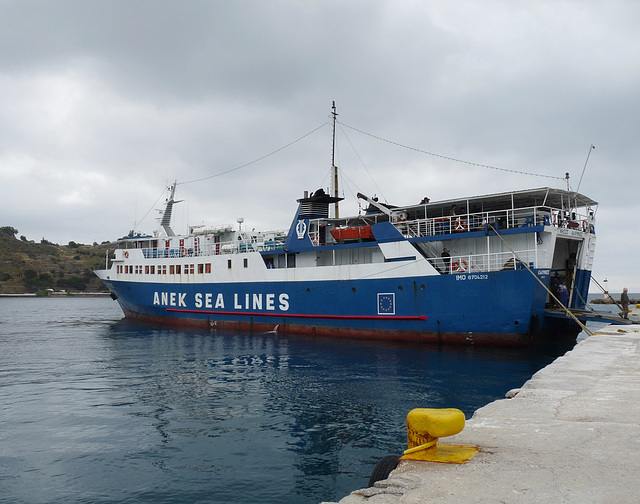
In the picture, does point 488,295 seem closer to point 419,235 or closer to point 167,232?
point 419,235

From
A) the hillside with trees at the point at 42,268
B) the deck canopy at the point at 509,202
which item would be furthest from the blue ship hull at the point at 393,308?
the hillside with trees at the point at 42,268

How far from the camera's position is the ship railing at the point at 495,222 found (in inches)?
849

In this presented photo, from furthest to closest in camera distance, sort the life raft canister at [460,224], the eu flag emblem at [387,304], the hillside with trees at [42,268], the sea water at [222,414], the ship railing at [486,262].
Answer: the hillside with trees at [42,268], the eu flag emblem at [387,304], the life raft canister at [460,224], the ship railing at [486,262], the sea water at [222,414]

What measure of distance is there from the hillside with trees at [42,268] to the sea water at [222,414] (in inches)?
4058

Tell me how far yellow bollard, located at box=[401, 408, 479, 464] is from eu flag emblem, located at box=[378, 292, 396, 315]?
1856cm

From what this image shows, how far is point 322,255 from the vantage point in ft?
92.0

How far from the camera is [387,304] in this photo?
24.3 meters

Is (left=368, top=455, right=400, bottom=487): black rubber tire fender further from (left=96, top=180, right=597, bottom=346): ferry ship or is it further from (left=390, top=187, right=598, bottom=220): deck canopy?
(left=390, top=187, right=598, bottom=220): deck canopy

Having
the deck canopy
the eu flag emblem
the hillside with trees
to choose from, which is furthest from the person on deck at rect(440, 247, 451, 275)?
the hillside with trees

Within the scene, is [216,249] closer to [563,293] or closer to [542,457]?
[563,293]

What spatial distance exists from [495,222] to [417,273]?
14.0 feet

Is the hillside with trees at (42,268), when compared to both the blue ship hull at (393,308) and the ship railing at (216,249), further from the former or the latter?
the blue ship hull at (393,308)

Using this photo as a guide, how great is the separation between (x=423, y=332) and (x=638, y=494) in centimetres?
1913

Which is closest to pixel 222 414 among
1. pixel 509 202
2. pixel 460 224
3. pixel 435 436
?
pixel 435 436
